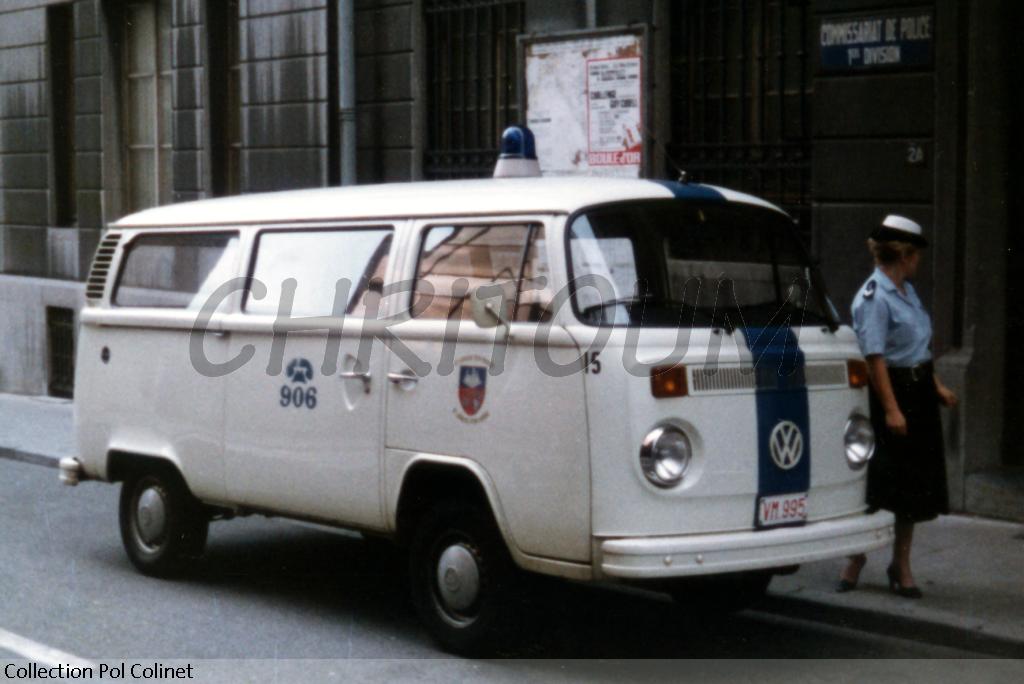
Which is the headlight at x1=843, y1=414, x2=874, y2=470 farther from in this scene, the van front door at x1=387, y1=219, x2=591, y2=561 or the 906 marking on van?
the 906 marking on van

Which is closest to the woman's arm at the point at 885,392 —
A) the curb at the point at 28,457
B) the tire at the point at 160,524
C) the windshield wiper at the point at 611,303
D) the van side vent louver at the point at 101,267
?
the windshield wiper at the point at 611,303

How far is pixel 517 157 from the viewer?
7551 mm

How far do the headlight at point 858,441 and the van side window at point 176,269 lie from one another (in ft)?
11.0

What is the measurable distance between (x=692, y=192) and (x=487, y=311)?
110 centimetres

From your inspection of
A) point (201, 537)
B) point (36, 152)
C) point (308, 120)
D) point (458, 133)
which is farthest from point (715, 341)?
point (36, 152)

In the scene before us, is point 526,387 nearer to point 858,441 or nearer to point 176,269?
point 858,441

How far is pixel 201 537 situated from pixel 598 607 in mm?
2341

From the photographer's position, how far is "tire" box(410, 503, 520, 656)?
21.0ft

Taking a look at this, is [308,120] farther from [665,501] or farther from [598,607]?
[665,501]

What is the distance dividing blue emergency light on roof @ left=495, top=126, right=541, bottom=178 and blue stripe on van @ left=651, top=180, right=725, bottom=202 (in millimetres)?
1035

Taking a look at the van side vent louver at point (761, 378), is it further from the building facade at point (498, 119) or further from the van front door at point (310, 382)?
the building facade at point (498, 119)

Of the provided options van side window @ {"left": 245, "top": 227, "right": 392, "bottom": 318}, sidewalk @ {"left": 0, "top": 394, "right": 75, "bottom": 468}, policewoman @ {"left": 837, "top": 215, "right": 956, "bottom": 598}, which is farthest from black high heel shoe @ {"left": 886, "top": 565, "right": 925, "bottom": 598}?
sidewalk @ {"left": 0, "top": 394, "right": 75, "bottom": 468}

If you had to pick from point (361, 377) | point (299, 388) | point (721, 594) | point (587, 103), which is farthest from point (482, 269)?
point (587, 103)

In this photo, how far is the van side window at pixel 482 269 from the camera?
626cm
